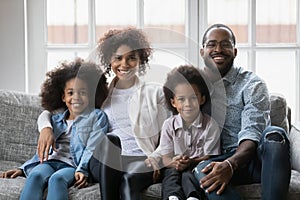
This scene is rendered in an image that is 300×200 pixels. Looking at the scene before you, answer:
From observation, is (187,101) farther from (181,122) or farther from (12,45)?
(12,45)

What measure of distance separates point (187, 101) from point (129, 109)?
30 cm

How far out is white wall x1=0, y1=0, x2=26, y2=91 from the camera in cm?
348

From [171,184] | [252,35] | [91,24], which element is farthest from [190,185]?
[91,24]

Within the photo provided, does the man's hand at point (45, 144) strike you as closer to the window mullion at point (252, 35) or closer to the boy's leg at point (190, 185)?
the boy's leg at point (190, 185)

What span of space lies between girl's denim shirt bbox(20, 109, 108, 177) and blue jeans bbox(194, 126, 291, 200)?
501mm

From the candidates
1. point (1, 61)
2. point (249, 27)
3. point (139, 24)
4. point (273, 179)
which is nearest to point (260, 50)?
point (249, 27)

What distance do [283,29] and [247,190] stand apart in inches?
53.6

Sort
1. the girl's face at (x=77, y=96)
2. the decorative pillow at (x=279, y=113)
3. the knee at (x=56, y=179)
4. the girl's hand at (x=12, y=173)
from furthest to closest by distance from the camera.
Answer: the decorative pillow at (x=279, y=113)
the girl's face at (x=77, y=96)
the girl's hand at (x=12, y=173)
the knee at (x=56, y=179)

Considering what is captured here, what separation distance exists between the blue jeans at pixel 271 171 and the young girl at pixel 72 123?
0.53m

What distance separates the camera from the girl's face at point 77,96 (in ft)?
9.27

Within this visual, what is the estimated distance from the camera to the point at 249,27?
3492 mm

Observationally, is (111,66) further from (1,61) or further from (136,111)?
(1,61)

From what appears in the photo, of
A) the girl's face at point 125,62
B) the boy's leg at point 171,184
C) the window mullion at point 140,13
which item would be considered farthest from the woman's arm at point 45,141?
the window mullion at point 140,13

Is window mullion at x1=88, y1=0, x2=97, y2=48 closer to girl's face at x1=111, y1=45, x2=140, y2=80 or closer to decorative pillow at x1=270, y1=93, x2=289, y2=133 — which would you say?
girl's face at x1=111, y1=45, x2=140, y2=80
